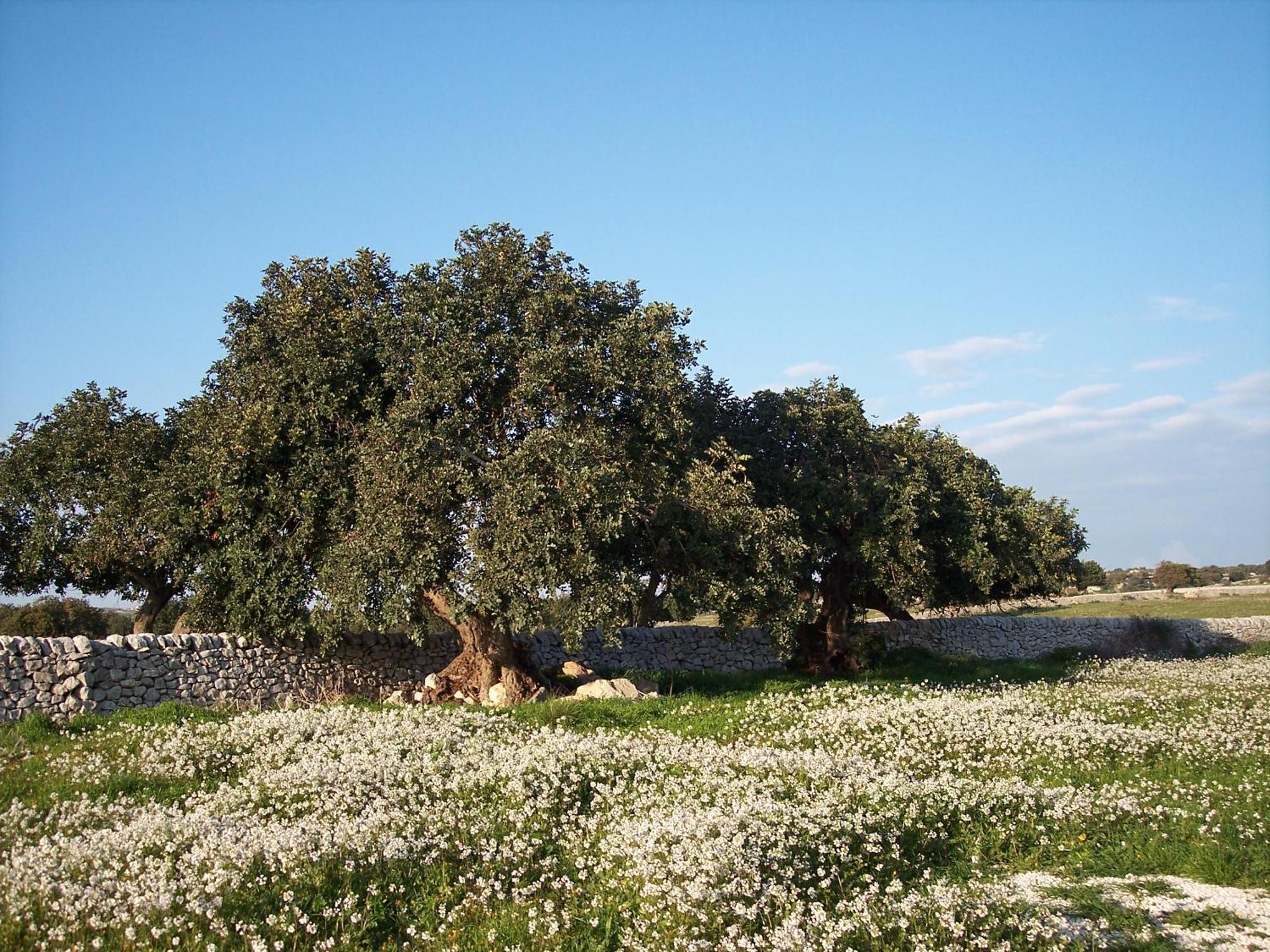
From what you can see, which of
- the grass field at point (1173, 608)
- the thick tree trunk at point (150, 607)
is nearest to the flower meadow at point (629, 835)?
the thick tree trunk at point (150, 607)

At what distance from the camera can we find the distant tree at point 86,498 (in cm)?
2198

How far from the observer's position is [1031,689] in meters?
21.5

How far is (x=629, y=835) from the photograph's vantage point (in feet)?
29.0

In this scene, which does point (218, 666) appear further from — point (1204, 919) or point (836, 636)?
point (836, 636)

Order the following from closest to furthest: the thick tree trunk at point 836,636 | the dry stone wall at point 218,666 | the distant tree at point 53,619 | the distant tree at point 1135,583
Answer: the dry stone wall at point 218,666
the thick tree trunk at point 836,636
the distant tree at point 53,619
the distant tree at point 1135,583

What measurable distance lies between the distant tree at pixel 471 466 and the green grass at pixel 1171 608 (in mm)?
34174

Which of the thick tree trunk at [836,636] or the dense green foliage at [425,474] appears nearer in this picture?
the dense green foliage at [425,474]

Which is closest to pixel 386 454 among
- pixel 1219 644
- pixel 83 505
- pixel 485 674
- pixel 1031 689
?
pixel 485 674

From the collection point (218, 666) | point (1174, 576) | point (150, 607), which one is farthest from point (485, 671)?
point (1174, 576)

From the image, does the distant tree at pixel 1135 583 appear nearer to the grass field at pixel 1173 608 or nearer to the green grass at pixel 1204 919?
the grass field at pixel 1173 608

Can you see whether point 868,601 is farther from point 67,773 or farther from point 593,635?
point 67,773

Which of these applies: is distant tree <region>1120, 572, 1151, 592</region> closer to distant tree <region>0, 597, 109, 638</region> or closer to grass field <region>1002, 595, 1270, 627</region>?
grass field <region>1002, 595, 1270, 627</region>

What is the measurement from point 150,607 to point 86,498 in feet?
11.7

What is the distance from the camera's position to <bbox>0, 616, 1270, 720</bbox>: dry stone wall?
17109 millimetres
